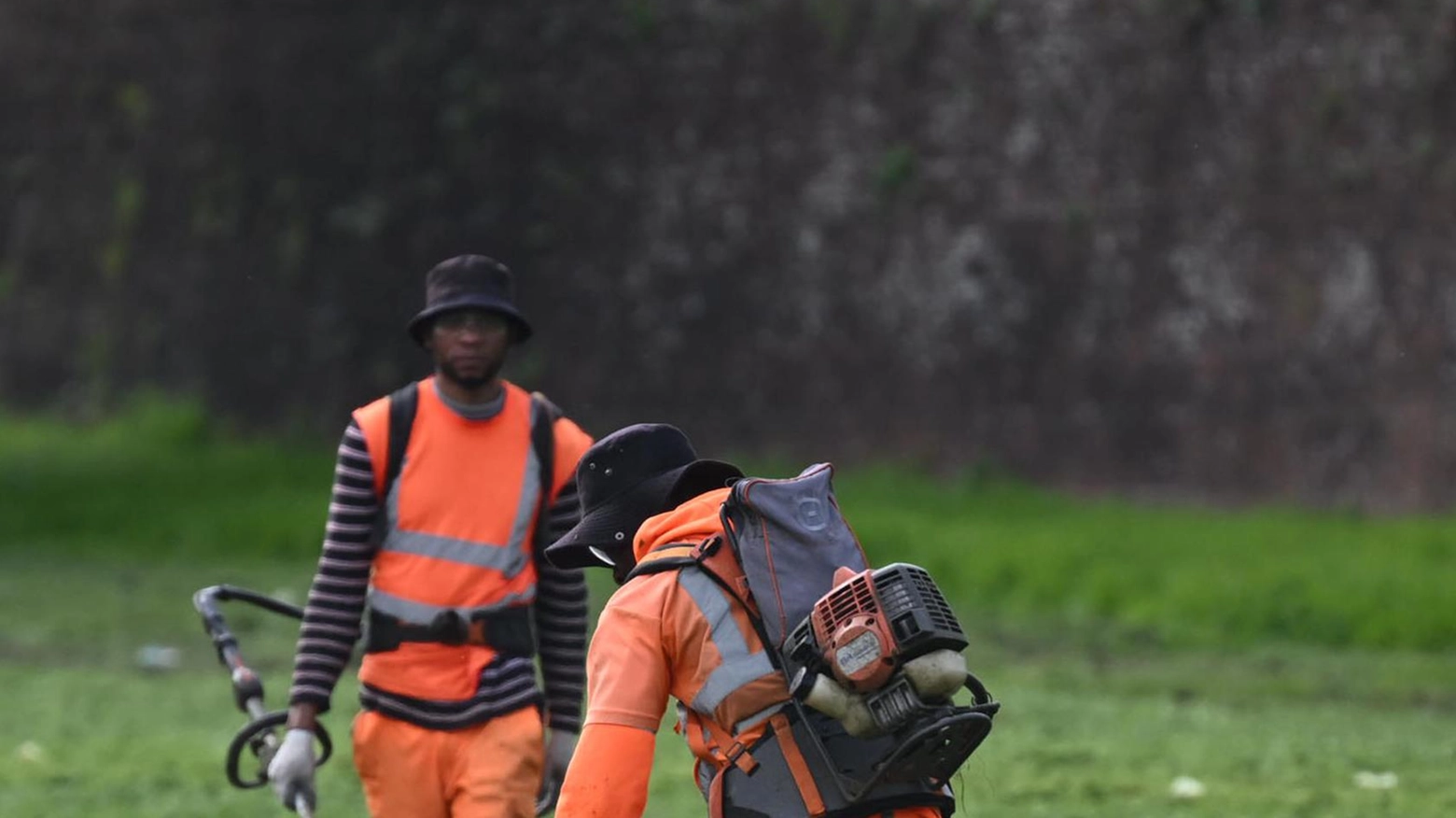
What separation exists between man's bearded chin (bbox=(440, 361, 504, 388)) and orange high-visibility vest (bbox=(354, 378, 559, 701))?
88 mm

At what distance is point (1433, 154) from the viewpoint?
52.8 feet

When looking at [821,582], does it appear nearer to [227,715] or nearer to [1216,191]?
[227,715]

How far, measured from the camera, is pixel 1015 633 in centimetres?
1480

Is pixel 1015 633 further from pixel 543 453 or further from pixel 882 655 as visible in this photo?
pixel 882 655

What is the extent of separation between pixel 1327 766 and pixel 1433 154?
22.1ft

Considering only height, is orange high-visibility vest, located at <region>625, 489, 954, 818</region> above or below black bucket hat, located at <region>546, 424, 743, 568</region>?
below


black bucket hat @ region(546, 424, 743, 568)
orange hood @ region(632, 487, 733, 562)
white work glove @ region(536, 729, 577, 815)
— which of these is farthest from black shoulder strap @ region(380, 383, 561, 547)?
orange hood @ region(632, 487, 733, 562)

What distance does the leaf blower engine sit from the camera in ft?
13.7

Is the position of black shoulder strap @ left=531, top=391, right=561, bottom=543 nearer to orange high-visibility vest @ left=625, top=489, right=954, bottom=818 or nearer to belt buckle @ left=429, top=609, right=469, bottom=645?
belt buckle @ left=429, top=609, right=469, bottom=645

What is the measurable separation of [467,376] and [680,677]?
229 centimetres

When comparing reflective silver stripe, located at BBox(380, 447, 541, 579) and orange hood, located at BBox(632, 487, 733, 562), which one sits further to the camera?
reflective silver stripe, located at BBox(380, 447, 541, 579)

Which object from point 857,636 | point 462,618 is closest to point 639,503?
→ point 857,636

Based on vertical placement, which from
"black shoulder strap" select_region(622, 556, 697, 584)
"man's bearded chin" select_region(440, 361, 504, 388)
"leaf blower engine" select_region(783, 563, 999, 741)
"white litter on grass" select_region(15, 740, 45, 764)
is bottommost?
"leaf blower engine" select_region(783, 563, 999, 741)

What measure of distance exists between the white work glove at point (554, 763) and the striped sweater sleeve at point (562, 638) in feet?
0.09
